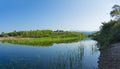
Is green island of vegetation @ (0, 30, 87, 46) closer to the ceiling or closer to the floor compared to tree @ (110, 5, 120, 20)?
closer to the floor

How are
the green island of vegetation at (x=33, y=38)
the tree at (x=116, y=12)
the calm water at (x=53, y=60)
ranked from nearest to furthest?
the calm water at (x=53, y=60) → the tree at (x=116, y=12) → the green island of vegetation at (x=33, y=38)

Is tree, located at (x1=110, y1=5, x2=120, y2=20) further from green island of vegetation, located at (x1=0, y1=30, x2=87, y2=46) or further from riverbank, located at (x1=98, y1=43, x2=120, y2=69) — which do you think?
riverbank, located at (x1=98, y1=43, x2=120, y2=69)

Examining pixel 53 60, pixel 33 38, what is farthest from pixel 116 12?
pixel 33 38

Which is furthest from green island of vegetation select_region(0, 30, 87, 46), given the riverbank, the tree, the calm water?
the riverbank

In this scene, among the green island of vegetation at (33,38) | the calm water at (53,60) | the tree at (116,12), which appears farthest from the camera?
the green island of vegetation at (33,38)

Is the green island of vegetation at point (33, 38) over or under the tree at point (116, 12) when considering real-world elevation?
under

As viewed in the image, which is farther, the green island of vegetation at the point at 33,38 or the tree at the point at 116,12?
the green island of vegetation at the point at 33,38

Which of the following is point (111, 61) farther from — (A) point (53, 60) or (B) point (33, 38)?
(B) point (33, 38)

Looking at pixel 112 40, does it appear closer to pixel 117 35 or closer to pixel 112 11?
pixel 117 35

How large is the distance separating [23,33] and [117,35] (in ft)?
203

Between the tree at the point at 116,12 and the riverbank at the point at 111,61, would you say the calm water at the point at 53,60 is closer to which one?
the riverbank at the point at 111,61

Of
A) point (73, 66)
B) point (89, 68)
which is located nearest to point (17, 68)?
point (73, 66)

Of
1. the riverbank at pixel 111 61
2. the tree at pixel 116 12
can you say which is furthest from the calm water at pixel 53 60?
the tree at pixel 116 12

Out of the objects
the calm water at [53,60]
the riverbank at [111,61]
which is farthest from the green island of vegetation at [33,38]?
the riverbank at [111,61]
